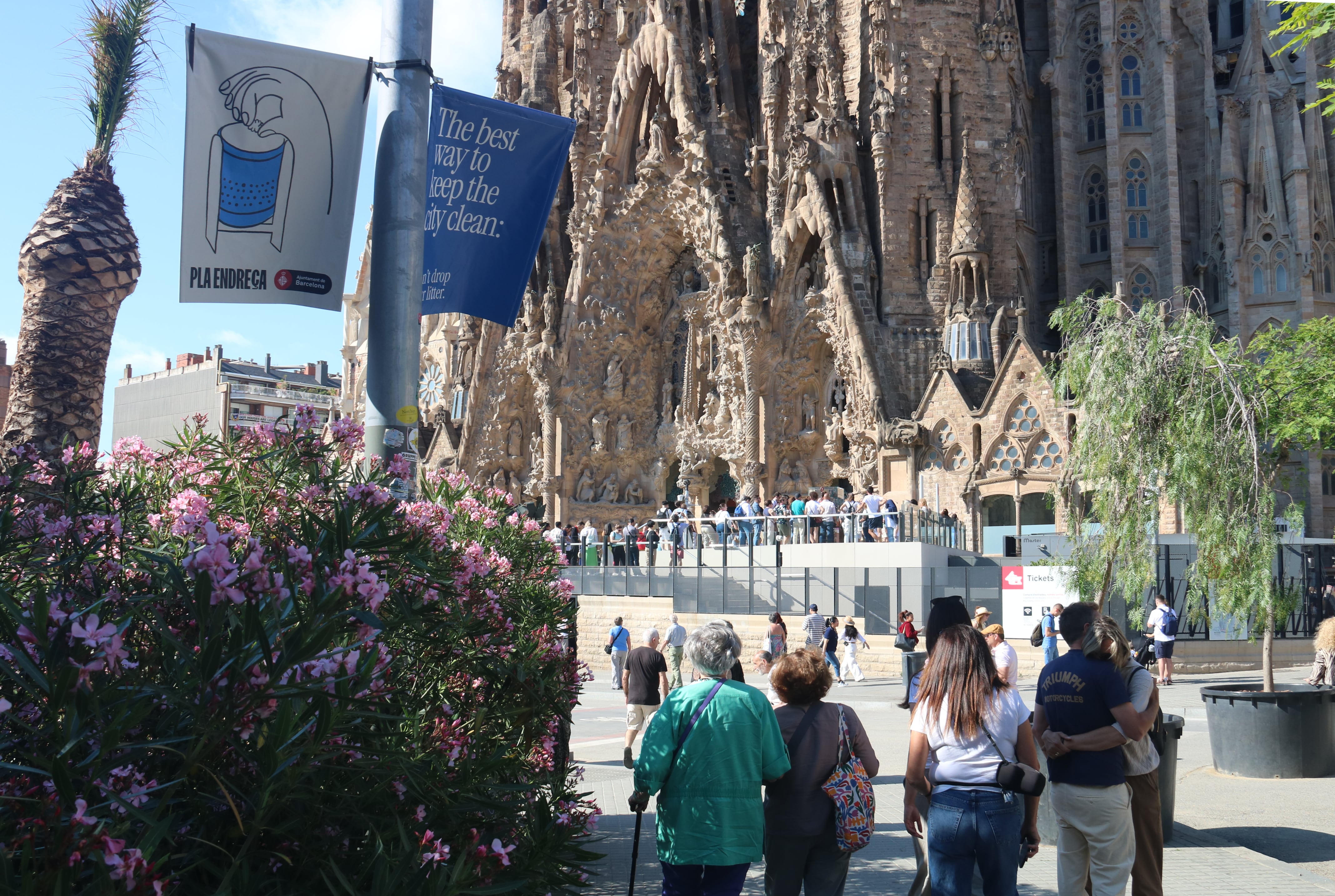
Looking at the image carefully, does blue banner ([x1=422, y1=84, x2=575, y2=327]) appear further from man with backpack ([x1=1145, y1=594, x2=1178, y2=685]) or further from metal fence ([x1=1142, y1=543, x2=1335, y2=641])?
metal fence ([x1=1142, y1=543, x2=1335, y2=641])

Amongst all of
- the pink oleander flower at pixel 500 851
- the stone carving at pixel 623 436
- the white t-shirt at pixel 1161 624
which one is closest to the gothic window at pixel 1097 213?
the stone carving at pixel 623 436

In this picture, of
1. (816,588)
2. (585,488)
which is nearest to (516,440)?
(585,488)

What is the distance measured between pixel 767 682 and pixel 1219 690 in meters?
10.8

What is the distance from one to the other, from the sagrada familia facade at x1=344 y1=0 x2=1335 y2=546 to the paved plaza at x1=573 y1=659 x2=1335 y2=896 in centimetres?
1764

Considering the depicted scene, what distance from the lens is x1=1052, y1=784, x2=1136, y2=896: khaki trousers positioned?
514 cm

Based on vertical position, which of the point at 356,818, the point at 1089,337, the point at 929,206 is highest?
the point at 929,206

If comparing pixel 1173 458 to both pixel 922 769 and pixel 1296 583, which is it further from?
pixel 1296 583

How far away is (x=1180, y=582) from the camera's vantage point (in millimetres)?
20141

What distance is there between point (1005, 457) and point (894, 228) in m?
7.60

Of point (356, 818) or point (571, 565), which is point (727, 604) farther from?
point (356, 818)

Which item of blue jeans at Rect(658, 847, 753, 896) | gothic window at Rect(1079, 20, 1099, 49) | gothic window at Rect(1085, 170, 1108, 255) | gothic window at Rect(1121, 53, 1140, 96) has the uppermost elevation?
gothic window at Rect(1079, 20, 1099, 49)

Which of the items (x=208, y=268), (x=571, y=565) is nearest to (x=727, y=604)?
(x=571, y=565)

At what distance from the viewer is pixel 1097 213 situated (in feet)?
118

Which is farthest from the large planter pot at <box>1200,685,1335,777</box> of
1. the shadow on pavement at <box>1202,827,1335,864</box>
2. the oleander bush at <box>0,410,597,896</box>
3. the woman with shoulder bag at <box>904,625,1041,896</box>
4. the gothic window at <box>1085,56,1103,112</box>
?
the gothic window at <box>1085,56,1103,112</box>
